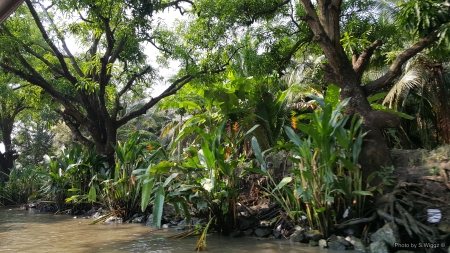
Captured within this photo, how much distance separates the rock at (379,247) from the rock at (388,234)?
2.7 inches

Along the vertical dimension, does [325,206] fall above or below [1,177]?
below

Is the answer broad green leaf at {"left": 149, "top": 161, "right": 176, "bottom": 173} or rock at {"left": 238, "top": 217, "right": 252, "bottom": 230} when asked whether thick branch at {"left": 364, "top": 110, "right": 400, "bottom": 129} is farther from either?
broad green leaf at {"left": 149, "top": 161, "right": 176, "bottom": 173}

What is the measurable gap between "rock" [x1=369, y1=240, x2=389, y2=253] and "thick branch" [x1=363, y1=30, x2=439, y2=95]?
3059 millimetres

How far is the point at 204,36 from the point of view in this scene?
30.0 feet

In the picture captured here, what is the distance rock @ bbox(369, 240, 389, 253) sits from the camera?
4840mm

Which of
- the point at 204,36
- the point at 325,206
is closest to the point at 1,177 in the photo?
the point at 204,36

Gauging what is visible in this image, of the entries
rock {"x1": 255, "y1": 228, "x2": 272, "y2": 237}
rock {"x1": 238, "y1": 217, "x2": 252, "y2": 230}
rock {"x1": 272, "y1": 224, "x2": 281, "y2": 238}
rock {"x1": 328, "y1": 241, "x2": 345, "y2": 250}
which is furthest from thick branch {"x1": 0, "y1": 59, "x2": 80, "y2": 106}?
rock {"x1": 328, "y1": 241, "x2": 345, "y2": 250}

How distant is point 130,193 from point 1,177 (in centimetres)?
1299

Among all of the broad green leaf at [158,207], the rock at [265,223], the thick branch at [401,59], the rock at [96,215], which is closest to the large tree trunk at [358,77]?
the thick branch at [401,59]

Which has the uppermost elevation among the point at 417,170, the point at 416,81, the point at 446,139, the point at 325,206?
the point at 416,81

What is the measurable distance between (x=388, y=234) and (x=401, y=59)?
3260 mm

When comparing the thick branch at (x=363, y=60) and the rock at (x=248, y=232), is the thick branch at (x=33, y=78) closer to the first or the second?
the rock at (x=248, y=232)

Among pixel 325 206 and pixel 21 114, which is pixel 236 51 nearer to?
pixel 325 206

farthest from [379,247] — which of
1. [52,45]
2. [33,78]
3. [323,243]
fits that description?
[52,45]
